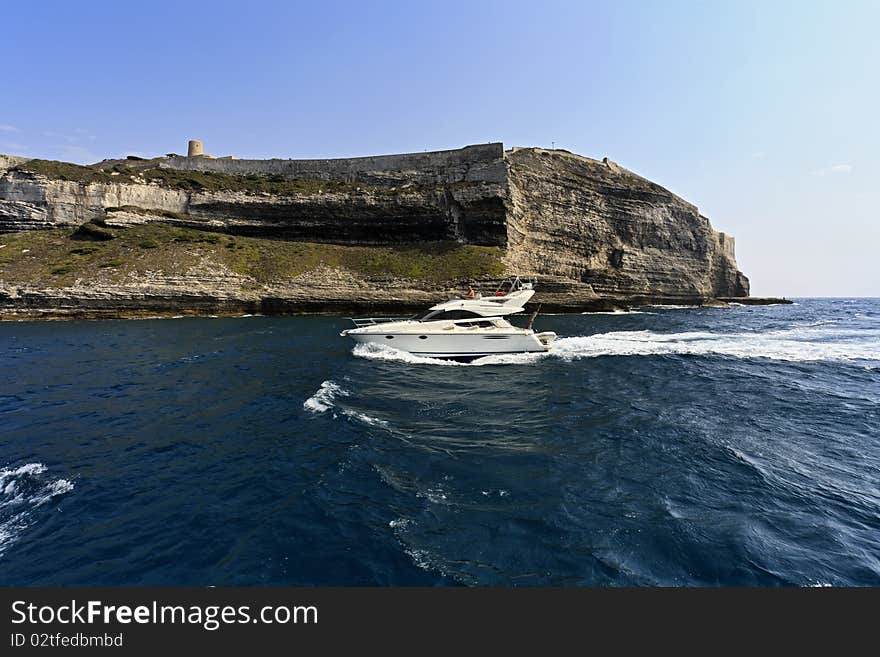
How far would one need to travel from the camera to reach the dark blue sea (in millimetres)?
4801

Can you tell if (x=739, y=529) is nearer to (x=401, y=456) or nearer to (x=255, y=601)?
(x=401, y=456)

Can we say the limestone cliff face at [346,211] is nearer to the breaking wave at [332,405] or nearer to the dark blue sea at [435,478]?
the dark blue sea at [435,478]

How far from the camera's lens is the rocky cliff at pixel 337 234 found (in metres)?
39.5

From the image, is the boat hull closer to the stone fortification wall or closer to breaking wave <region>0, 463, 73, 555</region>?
breaking wave <region>0, 463, 73, 555</region>

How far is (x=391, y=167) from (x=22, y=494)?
63.3m

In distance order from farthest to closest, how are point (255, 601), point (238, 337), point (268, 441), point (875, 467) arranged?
point (238, 337) → point (268, 441) → point (875, 467) → point (255, 601)

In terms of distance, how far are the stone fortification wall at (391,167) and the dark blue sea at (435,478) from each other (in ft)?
161

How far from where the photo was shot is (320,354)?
19406mm

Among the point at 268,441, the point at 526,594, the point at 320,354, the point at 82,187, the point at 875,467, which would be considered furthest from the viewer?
the point at 82,187

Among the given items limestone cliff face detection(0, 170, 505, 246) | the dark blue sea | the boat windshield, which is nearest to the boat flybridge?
the boat windshield

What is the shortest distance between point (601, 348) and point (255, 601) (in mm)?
21129

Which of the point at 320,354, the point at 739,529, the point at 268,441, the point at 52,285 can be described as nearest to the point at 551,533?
the point at 739,529

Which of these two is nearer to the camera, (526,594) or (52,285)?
(526,594)

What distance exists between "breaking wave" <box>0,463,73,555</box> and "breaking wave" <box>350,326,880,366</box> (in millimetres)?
12312
